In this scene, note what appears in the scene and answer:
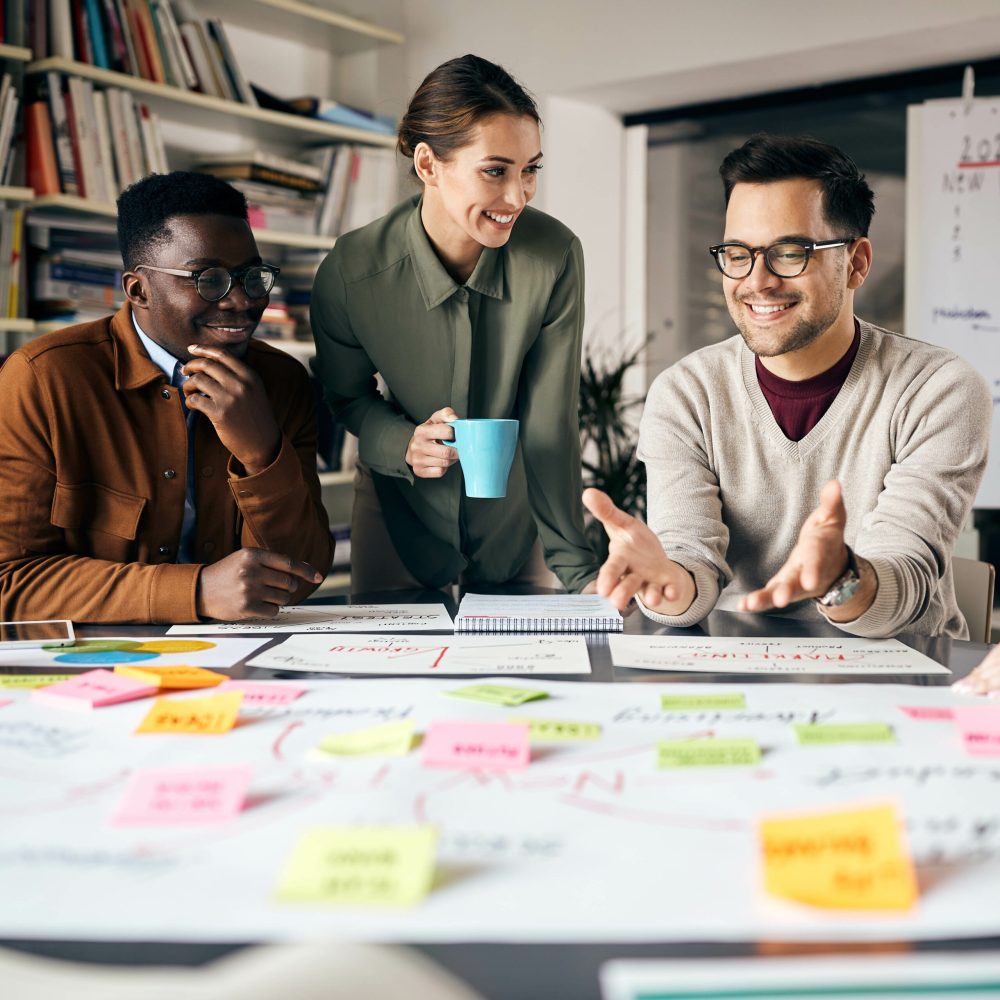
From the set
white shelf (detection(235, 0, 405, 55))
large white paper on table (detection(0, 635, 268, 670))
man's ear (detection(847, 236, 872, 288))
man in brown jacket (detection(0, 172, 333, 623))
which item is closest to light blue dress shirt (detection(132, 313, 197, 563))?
man in brown jacket (detection(0, 172, 333, 623))

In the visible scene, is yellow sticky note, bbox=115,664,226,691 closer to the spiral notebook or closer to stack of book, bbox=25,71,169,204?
the spiral notebook

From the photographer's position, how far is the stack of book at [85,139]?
286cm

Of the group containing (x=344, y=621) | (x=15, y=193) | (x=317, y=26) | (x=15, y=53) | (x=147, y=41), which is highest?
(x=317, y=26)

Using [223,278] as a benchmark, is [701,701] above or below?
below

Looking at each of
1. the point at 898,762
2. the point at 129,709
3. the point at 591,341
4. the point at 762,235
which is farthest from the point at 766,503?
the point at 591,341

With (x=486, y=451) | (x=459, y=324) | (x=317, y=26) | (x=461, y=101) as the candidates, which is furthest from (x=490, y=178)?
(x=317, y=26)

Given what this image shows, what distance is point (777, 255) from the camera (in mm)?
1633

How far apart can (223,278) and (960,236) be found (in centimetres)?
235

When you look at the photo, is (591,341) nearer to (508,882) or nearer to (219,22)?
(219,22)

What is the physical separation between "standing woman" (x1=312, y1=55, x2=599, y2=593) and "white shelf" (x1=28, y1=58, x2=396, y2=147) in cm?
149

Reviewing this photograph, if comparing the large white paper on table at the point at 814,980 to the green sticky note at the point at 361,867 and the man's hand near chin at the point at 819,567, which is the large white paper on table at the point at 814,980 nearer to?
the green sticky note at the point at 361,867

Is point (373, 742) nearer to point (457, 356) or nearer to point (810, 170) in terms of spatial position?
point (457, 356)

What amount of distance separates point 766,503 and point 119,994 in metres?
1.46

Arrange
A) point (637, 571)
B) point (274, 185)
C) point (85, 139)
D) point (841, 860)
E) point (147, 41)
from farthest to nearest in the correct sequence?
point (274, 185) → point (147, 41) → point (85, 139) → point (637, 571) → point (841, 860)
